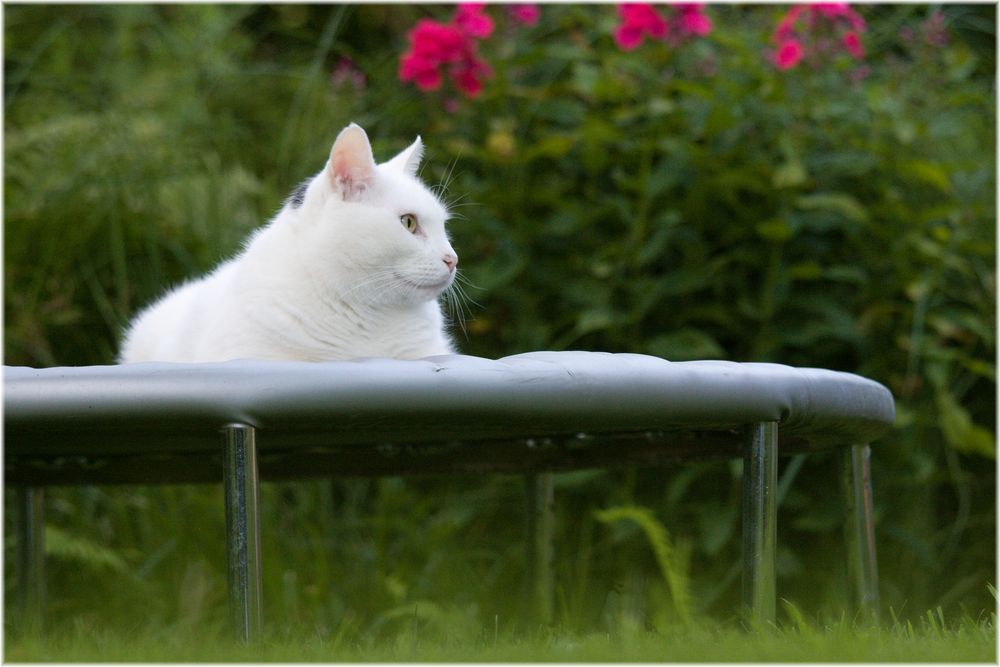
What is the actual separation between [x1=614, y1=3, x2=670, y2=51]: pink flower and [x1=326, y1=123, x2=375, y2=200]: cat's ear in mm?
1498

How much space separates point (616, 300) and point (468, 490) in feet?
2.49

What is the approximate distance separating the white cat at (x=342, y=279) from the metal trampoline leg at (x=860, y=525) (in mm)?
782

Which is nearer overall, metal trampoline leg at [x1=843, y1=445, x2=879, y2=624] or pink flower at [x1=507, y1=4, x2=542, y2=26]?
metal trampoline leg at [x1=843, y1=445, x2=879, y2=624]

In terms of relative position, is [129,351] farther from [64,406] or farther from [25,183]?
[25,183]

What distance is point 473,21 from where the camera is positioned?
3207mm

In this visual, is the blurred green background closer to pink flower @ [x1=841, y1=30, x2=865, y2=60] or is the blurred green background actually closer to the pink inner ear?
pink flower @ [x1=841, y1=30, x2=865, y2=60]

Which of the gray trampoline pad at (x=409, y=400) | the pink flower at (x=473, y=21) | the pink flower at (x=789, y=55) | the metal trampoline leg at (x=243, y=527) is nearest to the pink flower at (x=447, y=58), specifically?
the pink flower at (x=473, y=21)

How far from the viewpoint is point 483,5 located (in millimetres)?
3332

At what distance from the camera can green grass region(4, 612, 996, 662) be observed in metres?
1.42

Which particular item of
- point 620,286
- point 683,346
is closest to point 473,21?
point 620,286

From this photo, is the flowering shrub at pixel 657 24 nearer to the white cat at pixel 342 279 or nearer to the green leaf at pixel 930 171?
the green leaf at pixel 930 171

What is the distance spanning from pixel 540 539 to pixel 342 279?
925 mm

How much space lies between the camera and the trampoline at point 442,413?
1.37m

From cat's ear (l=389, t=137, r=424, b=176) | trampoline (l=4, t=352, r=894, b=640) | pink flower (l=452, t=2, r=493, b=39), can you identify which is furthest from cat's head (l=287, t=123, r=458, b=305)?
pink flower (l=452, t=2, r=493, b=39)
